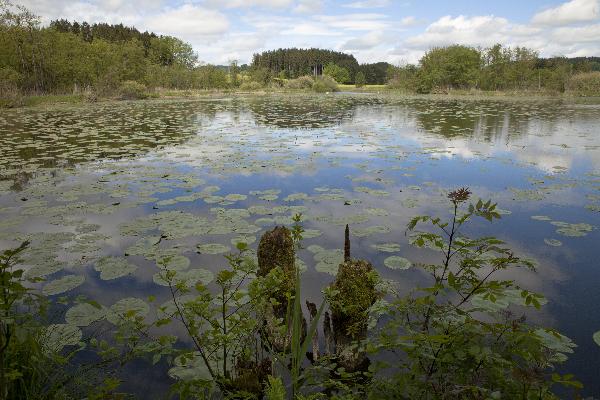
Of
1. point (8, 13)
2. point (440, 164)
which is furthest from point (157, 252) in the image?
point (8, 13)

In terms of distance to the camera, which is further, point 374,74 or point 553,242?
point 374,74

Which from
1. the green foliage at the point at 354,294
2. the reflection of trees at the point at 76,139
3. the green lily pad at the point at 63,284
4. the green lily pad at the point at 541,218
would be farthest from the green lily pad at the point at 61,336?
the green lily pad at the point at 541,218

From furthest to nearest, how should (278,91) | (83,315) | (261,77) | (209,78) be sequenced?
→ 1. (261,77)
2. (278,91)
3. (209,78)
4. (83,315)

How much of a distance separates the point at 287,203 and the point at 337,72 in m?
117

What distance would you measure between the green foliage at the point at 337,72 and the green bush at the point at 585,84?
2878 inches

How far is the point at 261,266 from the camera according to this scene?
13.1 ft

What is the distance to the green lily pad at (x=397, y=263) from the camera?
17.3 ft

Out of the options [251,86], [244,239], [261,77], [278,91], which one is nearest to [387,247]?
[244,239]

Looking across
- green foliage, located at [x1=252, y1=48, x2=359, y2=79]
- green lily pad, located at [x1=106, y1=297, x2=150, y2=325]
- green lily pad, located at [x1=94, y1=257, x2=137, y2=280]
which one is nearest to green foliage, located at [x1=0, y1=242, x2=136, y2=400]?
green lily pad, located at [x1=106, y1=297, x2=150, y2=325]

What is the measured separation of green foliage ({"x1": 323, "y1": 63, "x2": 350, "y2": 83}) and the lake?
104512mm

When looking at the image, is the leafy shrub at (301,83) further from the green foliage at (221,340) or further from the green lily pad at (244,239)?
the green foliage at (221,340)

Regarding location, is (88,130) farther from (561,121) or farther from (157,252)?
(561,121)

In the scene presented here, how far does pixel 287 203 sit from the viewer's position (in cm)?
789

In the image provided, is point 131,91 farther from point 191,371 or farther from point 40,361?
point 40,361
